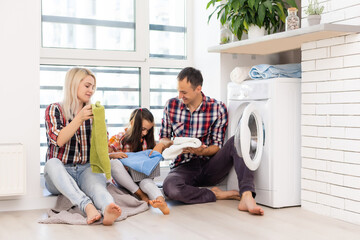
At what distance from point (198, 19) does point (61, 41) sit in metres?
1.12

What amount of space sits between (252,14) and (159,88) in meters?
1.04

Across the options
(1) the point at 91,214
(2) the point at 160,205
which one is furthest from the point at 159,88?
(1) the point at 91,214

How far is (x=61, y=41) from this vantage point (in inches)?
142

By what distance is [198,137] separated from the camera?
329 cm

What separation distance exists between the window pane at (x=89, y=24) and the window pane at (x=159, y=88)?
295 mm

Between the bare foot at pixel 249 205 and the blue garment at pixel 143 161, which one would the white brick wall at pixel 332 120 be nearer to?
the bare foot at pixel 249 205

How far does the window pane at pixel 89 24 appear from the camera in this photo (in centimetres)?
359

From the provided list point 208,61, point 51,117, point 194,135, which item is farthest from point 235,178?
point 51,117

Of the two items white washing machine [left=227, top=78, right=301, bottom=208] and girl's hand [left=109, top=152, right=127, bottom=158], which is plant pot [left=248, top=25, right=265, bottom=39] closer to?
white washing machine [left=227, top=78, right=301, bottom=208]

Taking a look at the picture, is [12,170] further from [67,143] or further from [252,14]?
[252,14]

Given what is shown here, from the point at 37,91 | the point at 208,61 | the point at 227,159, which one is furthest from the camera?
the point at 208,61

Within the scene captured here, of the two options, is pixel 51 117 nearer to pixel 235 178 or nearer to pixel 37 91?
pixel 37 91

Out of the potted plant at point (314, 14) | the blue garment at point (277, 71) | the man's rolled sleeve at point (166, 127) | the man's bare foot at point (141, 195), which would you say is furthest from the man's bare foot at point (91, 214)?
the potted plant at point (314, 14)

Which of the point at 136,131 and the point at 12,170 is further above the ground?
Answer: the point at 136,131
